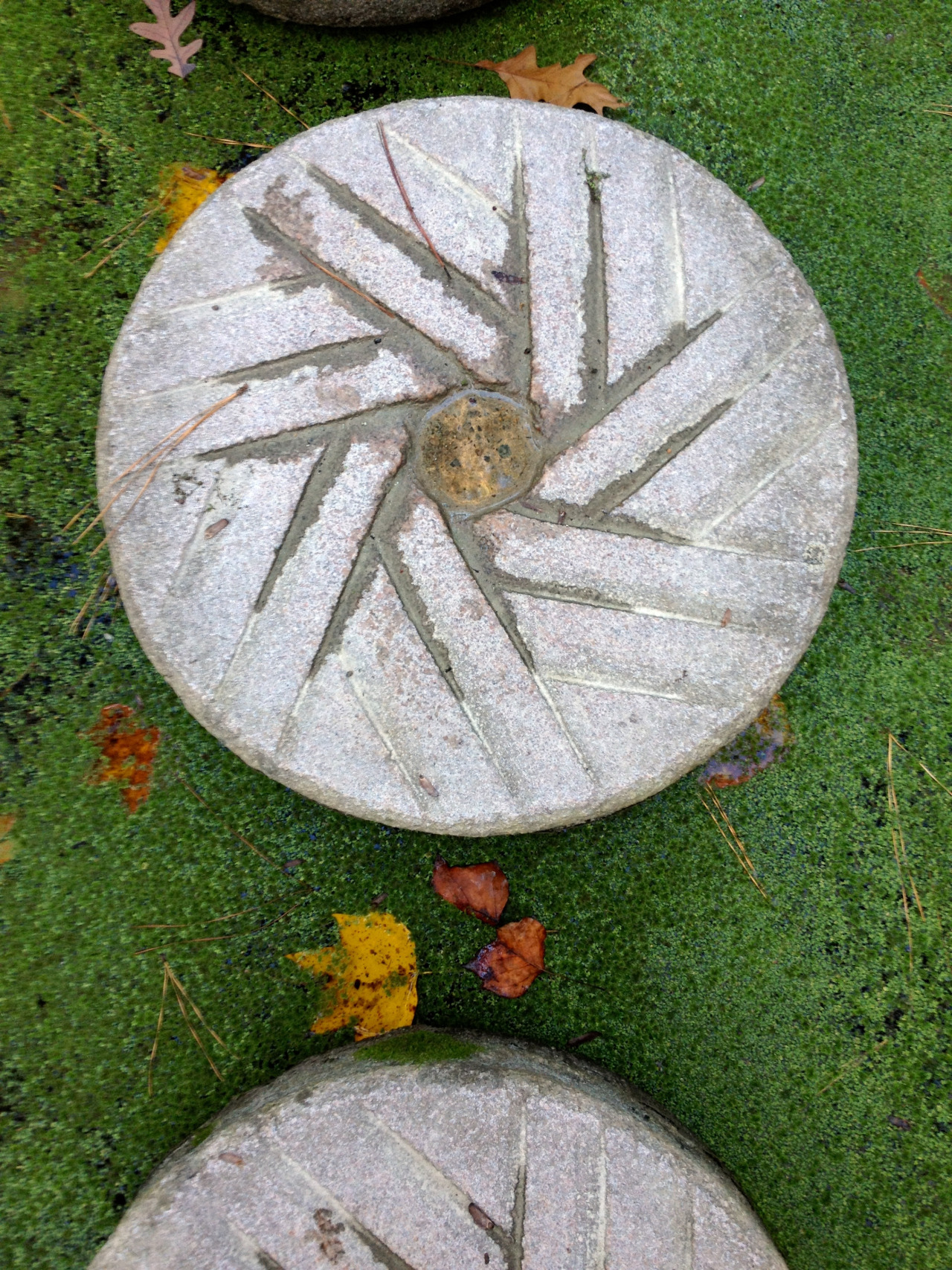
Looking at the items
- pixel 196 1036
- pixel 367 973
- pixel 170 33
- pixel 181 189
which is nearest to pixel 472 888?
pixel 367 973

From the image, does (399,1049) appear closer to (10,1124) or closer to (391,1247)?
(391,1247)

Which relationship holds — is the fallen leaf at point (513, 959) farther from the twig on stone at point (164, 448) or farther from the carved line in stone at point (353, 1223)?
the twig on stone at point (164, 448)

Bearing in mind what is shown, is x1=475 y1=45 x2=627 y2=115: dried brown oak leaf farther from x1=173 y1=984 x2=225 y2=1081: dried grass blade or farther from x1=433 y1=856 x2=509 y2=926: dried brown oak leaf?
x1=173 y1=984 x2=225 y2=1081: dried grass blade

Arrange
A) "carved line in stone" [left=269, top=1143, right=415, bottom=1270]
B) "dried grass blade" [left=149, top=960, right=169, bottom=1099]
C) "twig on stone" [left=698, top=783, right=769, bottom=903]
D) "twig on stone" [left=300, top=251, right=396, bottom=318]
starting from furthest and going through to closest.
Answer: "twig on stone" [left=698, top=783, right=769, bottom=903]
"dried grass blade" [left=149, top=960, right=169, bottom=1099]
"twig on stone" [left=300, top=251, right=396, bottom=318]
"carved line in stone" [left=269, top=1143, right=415, bottom=1270]

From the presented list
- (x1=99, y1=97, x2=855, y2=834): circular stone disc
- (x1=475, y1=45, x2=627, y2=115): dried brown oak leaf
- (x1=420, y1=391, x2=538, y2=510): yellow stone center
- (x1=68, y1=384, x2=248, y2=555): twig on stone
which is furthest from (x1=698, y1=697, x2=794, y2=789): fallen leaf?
(x1=475, y1=45, x2=627, y2=115): dried brown oak leaf

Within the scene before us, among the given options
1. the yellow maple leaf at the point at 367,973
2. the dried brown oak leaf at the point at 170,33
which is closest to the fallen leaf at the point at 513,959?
the yellow maple leaf at the point at 367,973

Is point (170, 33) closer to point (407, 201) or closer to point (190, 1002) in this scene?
point (407, 201)

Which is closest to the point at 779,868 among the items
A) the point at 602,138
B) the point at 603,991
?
the point at 603,991
